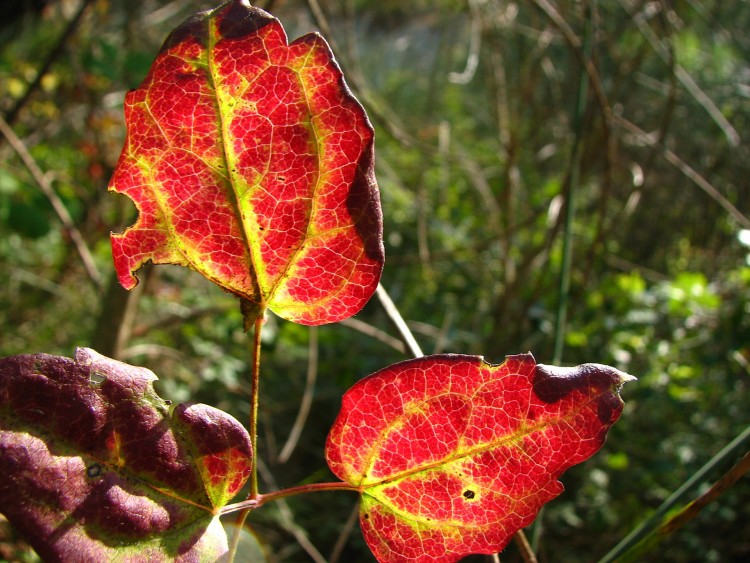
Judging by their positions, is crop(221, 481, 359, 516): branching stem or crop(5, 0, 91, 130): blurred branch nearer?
crop(221, 481, 359, 516): branching stem

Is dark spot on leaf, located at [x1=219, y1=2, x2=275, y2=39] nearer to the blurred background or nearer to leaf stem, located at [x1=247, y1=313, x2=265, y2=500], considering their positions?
leaf stem, located at [x1=247, y1=313, x2=265, y2=500]

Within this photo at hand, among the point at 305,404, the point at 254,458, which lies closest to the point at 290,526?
the point at 305,404

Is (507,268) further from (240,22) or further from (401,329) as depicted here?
(240,22)

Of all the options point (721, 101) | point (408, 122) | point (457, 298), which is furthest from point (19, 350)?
point (408, 122)

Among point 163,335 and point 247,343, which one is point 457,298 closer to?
point 247,343

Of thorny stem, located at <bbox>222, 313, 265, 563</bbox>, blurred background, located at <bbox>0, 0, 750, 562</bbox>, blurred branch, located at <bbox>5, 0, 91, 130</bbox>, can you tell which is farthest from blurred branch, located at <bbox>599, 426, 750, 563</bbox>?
blurred branch, located at <bbox>5, 0, 91, 130</bbox>

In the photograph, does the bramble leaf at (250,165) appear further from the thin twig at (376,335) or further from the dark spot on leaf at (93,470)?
the thin twig at (376,335)

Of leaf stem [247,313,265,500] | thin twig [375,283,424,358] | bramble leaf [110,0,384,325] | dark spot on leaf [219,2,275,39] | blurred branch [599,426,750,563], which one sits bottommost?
blurred branch [599,426,750,563]

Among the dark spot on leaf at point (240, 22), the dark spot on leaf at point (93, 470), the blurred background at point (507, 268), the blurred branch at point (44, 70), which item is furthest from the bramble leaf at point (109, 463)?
the blurred branch at point (44, 70)
